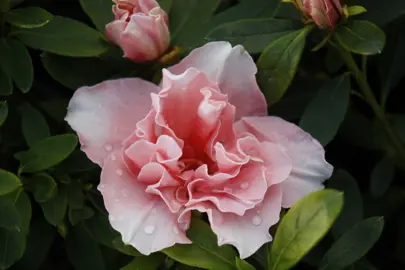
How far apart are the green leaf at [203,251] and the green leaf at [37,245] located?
0.32m

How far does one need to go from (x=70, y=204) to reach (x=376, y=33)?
470 mm

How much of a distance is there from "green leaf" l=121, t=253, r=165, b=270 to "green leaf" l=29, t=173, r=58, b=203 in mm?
147

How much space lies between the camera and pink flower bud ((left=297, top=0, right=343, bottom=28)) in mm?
851

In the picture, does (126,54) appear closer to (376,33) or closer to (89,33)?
(89,33)

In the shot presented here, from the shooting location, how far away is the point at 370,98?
1.03 m

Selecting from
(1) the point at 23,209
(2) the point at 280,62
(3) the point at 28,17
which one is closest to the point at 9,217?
(1) the point at 23,209

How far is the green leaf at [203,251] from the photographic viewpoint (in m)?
0.80

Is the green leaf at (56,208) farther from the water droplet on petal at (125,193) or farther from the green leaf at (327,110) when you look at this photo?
the green leaf at (327,110)

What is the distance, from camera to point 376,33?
892mm

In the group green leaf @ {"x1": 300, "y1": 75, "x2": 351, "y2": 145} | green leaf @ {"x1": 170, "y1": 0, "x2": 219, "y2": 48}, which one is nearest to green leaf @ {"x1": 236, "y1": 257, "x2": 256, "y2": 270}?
green leaf @ {"x1": 300, "y1": 75, "x2": 351, "y2": 145}

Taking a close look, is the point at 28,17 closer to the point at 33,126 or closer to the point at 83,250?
the point at 33,126

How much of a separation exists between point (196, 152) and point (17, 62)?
0.31m

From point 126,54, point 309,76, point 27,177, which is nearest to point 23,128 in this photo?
point 27,177

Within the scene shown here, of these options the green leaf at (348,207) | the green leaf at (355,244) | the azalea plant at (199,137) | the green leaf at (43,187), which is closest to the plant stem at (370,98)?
the azalea plant at (199,137)
